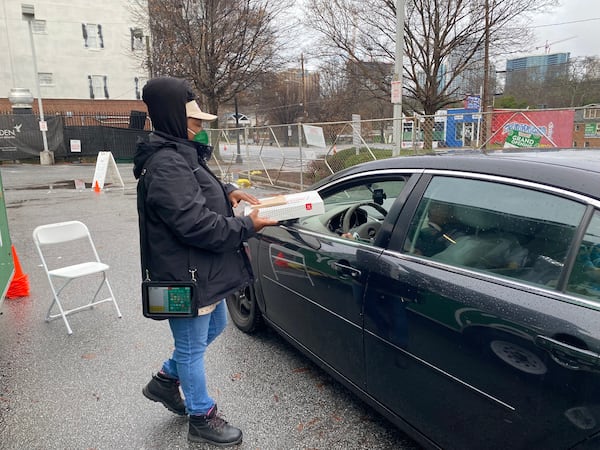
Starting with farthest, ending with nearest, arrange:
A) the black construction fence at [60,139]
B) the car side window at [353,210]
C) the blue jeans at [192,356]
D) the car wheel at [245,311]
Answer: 1. the black construction fence at [60,139]
2. the car wheel at [245,311]
3. the car side window at [353,210]
4. the blue jeans at [192,356]

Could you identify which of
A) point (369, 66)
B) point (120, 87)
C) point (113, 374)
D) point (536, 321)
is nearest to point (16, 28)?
point (120, 87)

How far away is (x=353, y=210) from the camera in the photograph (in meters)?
3.10

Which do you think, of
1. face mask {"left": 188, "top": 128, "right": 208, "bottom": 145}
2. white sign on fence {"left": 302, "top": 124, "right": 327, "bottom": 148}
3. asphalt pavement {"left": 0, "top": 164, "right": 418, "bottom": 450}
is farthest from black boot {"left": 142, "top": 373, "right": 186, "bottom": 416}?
white sign on fence {"left": 302, "top": 124, "right": 327, "bottom": 148}

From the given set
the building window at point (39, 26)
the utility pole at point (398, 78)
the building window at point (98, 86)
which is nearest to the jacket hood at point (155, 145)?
the utility pole at point (398, 78)

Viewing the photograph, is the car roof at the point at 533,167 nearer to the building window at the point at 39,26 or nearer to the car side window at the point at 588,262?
the car side window at the point at 588,262

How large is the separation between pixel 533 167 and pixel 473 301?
61 centimetres

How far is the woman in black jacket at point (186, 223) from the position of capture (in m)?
1.94

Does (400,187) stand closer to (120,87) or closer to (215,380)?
(215,380)

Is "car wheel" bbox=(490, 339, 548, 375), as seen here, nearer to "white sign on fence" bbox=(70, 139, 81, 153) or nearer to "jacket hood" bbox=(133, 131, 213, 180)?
"jacket hood" bbox=(133, 131, 213, 180)

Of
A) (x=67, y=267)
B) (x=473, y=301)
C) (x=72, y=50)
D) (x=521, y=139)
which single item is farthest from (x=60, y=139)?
(x=473, y=301)

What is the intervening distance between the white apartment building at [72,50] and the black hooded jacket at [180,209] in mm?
33835

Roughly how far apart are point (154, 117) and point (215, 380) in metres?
1.89

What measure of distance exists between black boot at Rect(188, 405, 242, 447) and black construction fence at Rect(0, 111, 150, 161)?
23.4 m

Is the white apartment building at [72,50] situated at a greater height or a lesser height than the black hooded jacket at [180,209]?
greater
